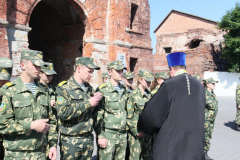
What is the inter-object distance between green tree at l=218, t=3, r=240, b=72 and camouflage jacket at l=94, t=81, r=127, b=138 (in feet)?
64.6

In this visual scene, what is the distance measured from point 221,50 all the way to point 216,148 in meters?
19.8

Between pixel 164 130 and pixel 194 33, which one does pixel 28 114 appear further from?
pixel 194 33

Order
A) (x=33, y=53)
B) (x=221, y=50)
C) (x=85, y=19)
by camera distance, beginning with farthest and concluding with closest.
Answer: (x=221, y=50) < (x=85, y=19) < (x=33, y=53)

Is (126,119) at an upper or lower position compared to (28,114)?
lower

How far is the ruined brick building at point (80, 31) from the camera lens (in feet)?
24.5

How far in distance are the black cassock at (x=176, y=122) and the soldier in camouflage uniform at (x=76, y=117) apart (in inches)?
38.5

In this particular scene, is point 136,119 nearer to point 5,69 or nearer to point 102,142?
point 102,142

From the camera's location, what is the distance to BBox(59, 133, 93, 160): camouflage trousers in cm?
314

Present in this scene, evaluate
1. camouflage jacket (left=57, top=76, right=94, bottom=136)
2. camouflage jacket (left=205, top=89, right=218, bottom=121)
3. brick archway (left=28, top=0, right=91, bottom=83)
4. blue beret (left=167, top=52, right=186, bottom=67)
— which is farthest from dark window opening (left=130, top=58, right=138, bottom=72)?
blue beret (left=167, top=52, right=186, bottom=67)

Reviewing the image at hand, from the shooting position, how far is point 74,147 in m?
3.15

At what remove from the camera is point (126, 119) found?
4.23 meters

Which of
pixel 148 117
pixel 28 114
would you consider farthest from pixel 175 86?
pixel 28 114

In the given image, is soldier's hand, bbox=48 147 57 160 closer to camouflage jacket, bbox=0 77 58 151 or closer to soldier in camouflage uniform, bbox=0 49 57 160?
soldier in camouflage uniform, bbox=0 49 57 160

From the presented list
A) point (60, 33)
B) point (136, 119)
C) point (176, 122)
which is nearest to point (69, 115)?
point (176, 122)
